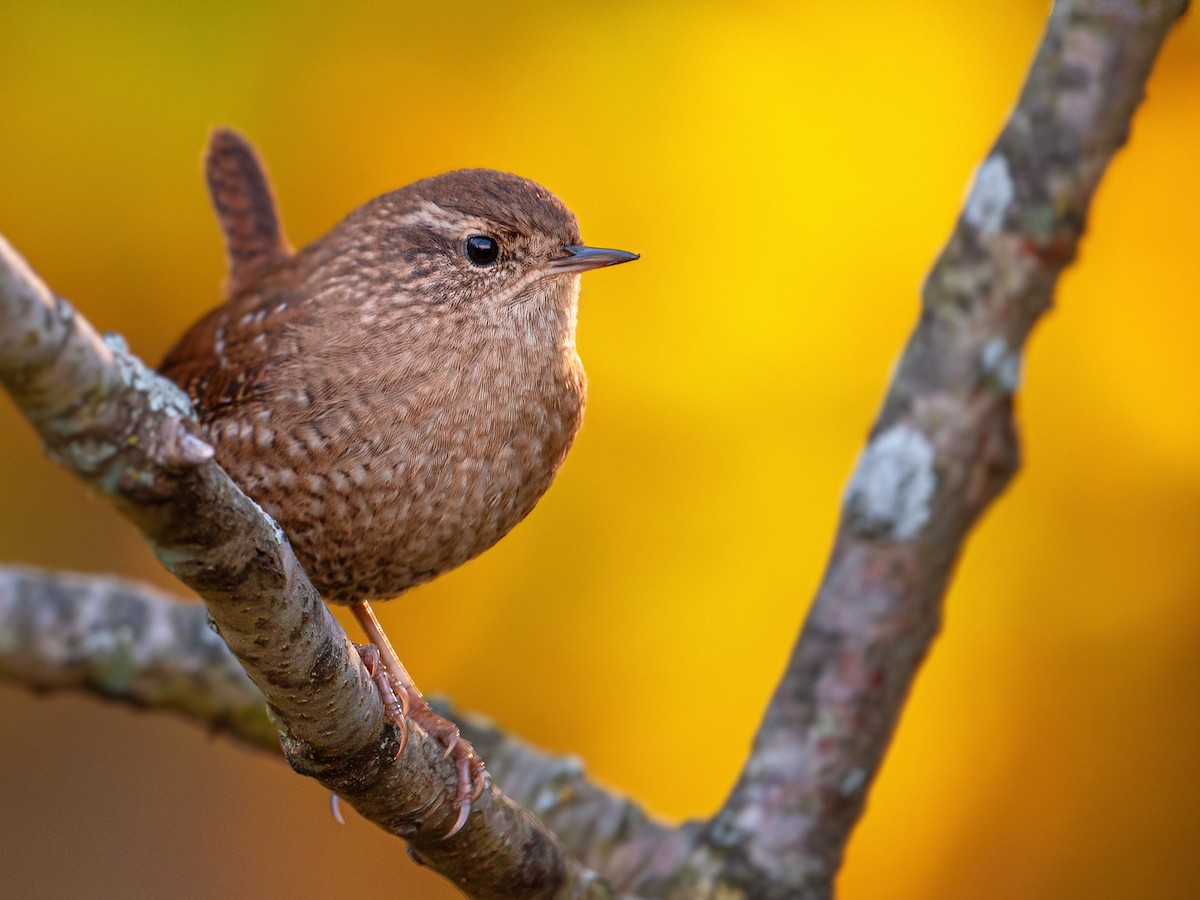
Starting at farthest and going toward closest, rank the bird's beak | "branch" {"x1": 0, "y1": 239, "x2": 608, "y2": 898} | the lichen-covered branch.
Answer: the lichen-covered branch, the bird's beak, "branch" {"x1": 0, "y1": 239, "x2": 608, "y2": 898}

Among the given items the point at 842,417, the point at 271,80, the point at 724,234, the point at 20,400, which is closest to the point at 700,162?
the point at 724,234

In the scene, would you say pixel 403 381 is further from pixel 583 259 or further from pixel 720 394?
pixel 720 394

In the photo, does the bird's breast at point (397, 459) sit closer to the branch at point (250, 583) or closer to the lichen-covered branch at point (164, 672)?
the branch at point (250, 583)

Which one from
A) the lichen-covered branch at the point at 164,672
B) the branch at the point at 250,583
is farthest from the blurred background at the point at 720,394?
the branch at the point at 250,583

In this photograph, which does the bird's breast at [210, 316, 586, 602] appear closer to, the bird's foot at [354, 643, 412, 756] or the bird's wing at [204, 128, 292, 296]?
the bird's foot at [354, 643, 412, 756]

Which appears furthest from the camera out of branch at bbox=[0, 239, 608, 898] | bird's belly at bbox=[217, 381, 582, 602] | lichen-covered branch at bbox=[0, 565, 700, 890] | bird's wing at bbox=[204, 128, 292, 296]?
bird's wing at bbox=[204, 128, 292, 296]

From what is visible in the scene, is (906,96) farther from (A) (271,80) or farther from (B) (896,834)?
(B) (896,834)

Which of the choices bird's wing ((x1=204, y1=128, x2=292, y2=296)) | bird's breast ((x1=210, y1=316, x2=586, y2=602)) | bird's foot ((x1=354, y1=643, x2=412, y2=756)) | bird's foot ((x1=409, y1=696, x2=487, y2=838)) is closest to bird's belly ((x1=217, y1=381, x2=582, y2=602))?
bird's breast ((x1=210, y1=316, x2=586, y2=602))
